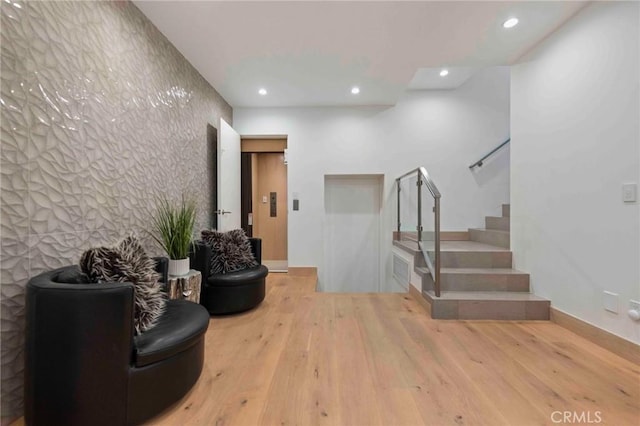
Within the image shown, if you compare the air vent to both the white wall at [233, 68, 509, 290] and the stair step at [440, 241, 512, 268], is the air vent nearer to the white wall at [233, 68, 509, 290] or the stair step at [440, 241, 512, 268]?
the white wall at [233, 68, 509, 290]

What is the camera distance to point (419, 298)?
9.80ft

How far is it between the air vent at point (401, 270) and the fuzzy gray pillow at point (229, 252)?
1.95 m

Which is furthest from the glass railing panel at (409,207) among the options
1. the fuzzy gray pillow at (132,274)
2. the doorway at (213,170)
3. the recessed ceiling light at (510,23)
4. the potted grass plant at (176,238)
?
the fuzzy gray pillow at (132,274)

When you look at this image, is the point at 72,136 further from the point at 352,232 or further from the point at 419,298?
the point at 352,232

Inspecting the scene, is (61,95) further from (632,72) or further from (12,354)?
(632,72)

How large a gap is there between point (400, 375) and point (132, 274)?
66.7 inches

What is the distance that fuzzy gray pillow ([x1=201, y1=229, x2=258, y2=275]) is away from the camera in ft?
8.87

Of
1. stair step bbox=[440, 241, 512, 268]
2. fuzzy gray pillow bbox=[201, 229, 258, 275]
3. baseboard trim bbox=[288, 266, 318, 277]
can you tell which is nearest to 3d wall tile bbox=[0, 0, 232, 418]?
fuzzy gray pillow bbox=[201, 229, 258, 275]

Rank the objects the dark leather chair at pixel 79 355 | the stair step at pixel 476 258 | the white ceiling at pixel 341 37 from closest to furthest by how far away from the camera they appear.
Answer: the dark leather chair at pixel 79 355, the white ceiling at pixel 341 37, the stair step at pixel 476 258

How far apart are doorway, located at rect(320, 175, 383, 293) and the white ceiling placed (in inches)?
65.0

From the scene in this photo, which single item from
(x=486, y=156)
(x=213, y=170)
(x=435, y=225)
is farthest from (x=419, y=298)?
(x=213, y=170)

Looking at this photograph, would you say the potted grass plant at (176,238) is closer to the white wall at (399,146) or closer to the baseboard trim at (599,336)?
the white wall at (399,146)

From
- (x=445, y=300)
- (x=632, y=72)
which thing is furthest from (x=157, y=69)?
(x=632, y=72)

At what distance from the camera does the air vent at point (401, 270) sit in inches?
137
